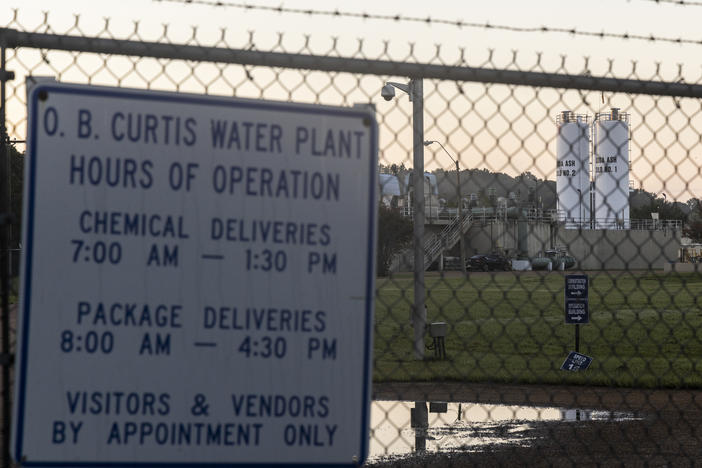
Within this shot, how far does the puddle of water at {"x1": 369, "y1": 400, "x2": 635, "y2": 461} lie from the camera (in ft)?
30.4

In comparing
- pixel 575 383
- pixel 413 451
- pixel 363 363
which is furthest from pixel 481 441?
pixel 363 363

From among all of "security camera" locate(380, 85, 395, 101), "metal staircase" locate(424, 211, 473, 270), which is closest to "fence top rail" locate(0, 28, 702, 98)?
"metal staircase" locate(424, 211, 473, 270)

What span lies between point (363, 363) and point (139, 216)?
0.82 meters

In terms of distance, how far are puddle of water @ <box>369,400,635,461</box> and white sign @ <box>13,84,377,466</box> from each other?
5719 millimetres

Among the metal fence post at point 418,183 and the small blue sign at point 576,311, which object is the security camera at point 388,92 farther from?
the small blue sign at point 576,311

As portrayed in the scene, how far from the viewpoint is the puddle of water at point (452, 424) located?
9.27m

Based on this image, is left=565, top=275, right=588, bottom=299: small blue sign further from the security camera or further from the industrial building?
the security camera

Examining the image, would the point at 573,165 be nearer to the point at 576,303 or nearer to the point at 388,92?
the point at 388,92

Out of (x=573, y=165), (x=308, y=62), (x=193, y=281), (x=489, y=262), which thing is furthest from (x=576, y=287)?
(x=489, y=262)

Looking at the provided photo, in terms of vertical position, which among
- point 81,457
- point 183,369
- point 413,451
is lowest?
point 413,451

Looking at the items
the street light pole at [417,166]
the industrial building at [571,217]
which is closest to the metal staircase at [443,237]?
the industrial building at [571,217]

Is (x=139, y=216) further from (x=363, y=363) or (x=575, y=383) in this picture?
(x=575, y=383)

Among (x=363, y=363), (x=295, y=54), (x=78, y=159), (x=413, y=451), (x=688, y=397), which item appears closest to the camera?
(x=78, y=159)

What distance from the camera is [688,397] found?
1241 centimetres
